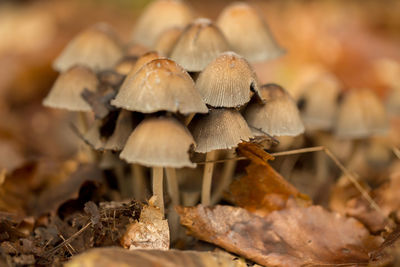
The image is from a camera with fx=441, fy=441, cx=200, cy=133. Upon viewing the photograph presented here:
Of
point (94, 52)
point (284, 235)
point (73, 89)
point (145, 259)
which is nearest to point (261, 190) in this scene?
point (284, 235)

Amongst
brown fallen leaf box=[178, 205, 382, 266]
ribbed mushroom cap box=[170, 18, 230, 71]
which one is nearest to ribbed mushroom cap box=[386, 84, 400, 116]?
brown fallen leaf box=[178, 205, 382, 266]

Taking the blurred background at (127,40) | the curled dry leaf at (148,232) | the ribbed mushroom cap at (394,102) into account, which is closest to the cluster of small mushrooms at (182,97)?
the curled dry leaf at (148,232)

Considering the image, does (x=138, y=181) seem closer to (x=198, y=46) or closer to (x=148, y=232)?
(x=148, y=232)

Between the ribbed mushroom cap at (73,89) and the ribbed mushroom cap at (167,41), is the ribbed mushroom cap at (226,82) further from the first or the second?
the ribbed mushroom cap at (73,89)

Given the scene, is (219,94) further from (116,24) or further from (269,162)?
(116,24)

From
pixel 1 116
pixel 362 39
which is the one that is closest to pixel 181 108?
pixel 1 116

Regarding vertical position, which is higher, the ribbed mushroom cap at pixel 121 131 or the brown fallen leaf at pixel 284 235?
the ribbed mushroom cap at pixel 121 131

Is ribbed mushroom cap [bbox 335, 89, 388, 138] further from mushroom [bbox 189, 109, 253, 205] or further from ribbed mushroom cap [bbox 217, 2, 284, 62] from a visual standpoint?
mushroom [bbox 189, 109, 253, 205]
